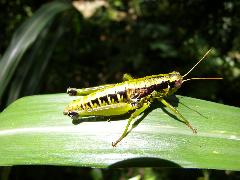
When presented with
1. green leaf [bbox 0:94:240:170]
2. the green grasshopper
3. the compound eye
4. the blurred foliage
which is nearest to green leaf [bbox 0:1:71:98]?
the blurred foliage

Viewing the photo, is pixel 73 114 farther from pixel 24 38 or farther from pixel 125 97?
pixel 24 38

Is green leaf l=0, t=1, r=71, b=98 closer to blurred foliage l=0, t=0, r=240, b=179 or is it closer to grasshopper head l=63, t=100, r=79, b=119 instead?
blurred foliage l=0, t=0, r=240, b=179

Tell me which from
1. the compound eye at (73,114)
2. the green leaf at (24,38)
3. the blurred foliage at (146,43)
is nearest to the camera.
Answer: the compound eye at (73,114)

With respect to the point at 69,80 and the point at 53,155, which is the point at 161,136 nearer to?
the point at 53,155

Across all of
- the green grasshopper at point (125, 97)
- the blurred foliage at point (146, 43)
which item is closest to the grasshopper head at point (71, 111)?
the green grasshopper at point (125, 97)

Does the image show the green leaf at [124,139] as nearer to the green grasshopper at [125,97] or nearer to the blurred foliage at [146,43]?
the green grasshopper at [125,97]

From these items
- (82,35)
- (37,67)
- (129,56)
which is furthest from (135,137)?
(82,35)
